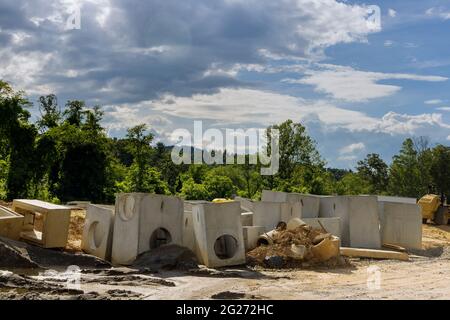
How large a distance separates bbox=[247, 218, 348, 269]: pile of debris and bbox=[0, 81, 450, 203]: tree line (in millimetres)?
18111

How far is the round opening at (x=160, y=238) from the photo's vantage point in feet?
49.5

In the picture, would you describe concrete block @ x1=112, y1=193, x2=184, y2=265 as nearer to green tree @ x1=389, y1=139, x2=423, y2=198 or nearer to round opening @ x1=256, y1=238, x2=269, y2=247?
round opening @ x1=256, y1=238, x2=269, y2=247

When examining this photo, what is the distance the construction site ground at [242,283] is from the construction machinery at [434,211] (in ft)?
45.8

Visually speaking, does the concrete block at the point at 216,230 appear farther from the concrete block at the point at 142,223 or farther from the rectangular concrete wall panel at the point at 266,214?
the rectangular concrete wall panel at the point at 266,214

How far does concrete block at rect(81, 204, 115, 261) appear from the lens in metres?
15.6

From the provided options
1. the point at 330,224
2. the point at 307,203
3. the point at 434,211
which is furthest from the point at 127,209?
the point at 434,211

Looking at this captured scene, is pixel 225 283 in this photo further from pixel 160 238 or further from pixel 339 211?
pixel 339 211

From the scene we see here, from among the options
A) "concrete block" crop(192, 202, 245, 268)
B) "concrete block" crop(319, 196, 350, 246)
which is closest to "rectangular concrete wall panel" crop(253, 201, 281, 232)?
"concrete block" crop(319, 196, 350, 246)

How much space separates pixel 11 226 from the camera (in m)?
15.9

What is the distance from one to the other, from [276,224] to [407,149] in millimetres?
36008

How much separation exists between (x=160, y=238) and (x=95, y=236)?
1918 mm

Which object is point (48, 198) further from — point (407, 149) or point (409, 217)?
point (407, 149)

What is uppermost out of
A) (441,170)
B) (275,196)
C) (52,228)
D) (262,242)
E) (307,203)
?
(441,170)
